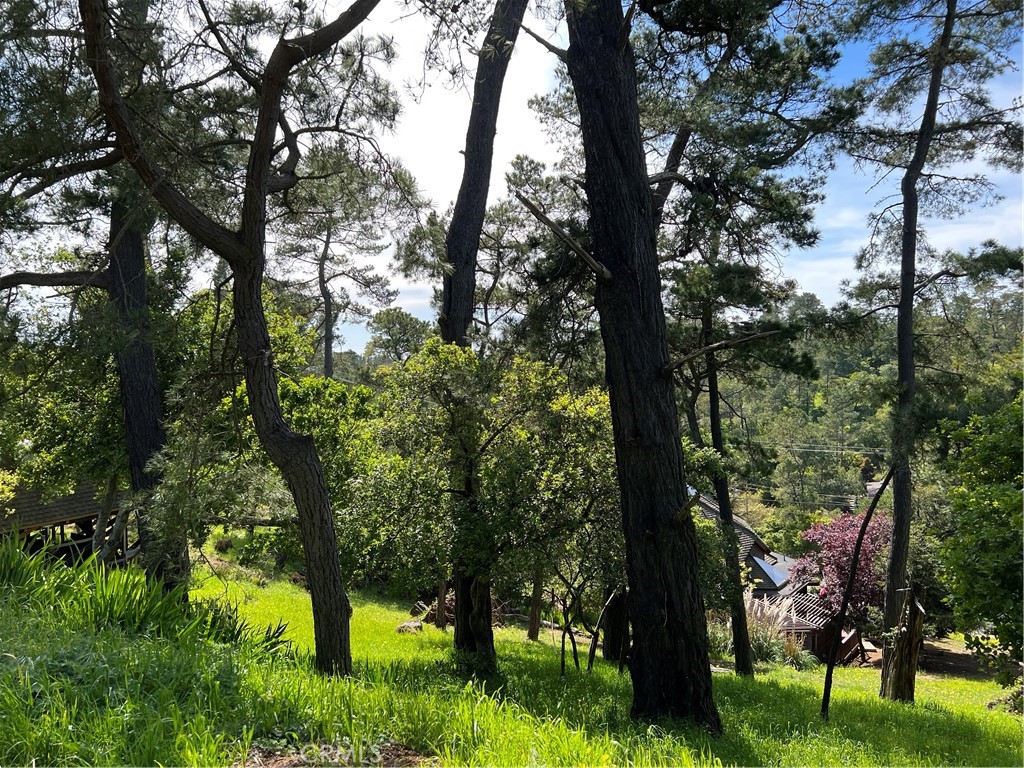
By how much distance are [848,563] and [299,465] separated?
63.5 feet

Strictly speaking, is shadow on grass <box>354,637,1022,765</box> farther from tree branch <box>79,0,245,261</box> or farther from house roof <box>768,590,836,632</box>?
house roof <box>768,590,836,632</box>

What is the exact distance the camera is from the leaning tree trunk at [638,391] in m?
5.38

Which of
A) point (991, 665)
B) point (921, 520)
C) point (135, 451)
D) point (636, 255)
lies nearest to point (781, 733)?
point (991, 665)

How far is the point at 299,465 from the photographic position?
5.40 meters

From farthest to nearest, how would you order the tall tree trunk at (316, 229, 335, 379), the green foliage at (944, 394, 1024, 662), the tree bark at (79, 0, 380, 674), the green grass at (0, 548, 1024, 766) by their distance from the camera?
the tall tree trunk at (316, 229, 335, 379) → the tree bark at (79, 0, 380, 674) → the green foliage at (944, 394, 1024, 662) → the green grass at (0, 548, 1024, 766)

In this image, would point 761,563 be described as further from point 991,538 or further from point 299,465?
point 299,465

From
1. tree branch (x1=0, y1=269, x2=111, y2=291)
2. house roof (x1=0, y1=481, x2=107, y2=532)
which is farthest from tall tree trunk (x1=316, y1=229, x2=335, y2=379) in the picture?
tree branch (x1=0, y1=269, x2=111, y2=291)

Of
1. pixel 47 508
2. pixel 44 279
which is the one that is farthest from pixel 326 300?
pixel 44 279

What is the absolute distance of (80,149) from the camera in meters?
5.66

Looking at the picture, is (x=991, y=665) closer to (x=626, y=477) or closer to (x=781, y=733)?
(x=781, y=733)

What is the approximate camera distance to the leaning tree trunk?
5.38 metres

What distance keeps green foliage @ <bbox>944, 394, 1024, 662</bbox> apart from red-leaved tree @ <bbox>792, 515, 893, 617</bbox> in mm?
15038

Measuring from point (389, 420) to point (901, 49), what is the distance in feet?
32.1

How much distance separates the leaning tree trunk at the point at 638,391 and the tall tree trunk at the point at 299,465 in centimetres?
242
